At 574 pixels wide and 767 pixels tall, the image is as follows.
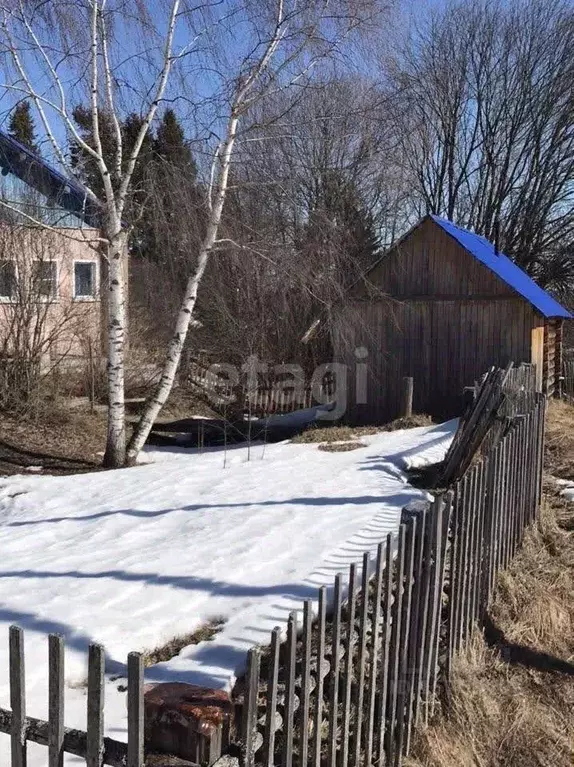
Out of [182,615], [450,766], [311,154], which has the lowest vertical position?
[450,766]

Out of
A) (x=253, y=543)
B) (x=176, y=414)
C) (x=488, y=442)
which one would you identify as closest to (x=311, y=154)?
(x=176, y=414)

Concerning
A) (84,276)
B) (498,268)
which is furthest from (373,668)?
(84,276)

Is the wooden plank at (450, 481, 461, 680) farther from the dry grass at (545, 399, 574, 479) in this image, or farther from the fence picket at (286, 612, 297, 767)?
the dry grass at (545, 399, 574, 479)

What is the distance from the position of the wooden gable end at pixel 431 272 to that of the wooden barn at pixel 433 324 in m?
0.02

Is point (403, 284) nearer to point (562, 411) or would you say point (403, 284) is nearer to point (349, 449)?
point (562, 411)

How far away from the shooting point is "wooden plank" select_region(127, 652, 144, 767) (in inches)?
83.1

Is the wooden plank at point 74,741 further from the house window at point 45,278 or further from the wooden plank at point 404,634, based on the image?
the house window at point 45,278

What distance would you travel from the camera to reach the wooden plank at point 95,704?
85.4 inches

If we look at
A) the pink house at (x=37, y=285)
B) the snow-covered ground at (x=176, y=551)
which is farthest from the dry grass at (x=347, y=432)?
the pink house at (x=37, y=285)

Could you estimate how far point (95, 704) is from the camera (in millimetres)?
2195

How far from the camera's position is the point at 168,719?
8.72 ft

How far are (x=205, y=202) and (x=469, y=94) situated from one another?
26.0 meters

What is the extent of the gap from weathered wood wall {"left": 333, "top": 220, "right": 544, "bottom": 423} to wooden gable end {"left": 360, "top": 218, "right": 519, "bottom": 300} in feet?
0.07

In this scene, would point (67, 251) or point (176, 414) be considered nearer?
point (67, 251)
